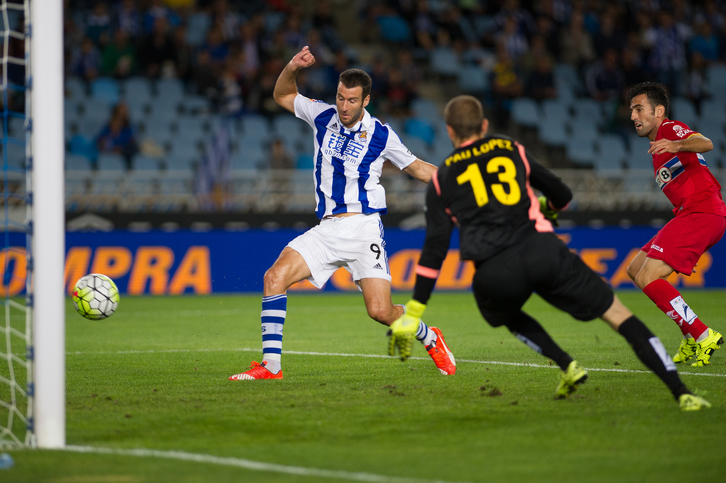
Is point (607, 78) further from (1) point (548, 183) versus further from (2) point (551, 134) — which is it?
(1) point (548, 183)

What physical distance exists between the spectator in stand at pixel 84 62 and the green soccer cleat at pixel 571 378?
14857 millimetres

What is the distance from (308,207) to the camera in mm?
15734

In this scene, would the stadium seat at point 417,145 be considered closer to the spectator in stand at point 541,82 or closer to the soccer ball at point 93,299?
the spectator in stand at point 541,82

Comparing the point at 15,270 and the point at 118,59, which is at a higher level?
the point at 118,59

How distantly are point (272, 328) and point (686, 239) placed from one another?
3.53m

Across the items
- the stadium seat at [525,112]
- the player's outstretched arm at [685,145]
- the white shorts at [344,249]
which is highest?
the stadium seat at [525,112]

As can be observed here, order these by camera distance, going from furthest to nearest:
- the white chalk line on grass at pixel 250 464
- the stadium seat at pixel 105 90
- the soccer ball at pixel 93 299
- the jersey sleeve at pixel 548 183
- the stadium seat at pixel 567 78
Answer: the stadium seat at pixel 567 78 → the stadium seat at pixel 105 90 → the soccer ball at pixel 93 299 → the jersey sleeve at pixel 548 183 → the white chalk line on grass at pixel 250 464

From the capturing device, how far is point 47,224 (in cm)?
424

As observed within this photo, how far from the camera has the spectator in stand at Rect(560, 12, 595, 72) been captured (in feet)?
69.2

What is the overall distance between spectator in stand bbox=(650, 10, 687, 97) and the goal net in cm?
1428

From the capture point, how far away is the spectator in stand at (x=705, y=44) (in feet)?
70.7

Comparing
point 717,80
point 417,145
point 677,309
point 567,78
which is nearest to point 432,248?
point 677,309

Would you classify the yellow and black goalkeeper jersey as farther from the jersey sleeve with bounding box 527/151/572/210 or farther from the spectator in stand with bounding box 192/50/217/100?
the spectator in stand with bounding box 192/50/217/100

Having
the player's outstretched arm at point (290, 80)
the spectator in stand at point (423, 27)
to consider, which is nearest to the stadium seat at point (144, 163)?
the spectator in stand at point (423, 27)
